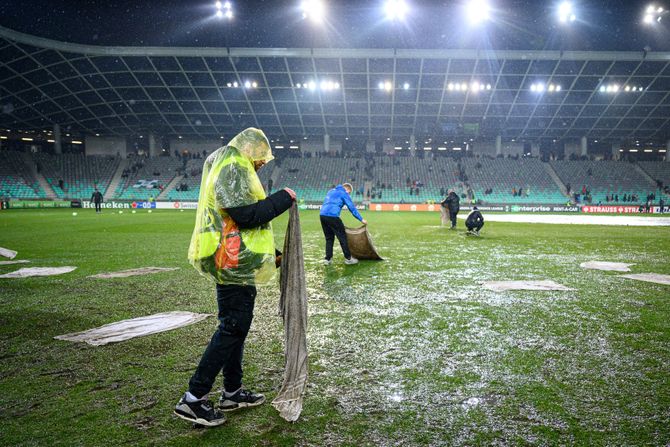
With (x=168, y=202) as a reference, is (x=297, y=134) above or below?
above

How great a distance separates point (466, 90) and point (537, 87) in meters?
7.26

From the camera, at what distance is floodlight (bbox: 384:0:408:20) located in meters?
38.1

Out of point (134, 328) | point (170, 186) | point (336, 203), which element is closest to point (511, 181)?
point (170, 186)

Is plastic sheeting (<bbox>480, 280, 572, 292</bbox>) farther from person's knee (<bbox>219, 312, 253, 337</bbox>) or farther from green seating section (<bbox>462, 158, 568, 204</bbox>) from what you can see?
green seating section (<bbox>462, 158, 568, 204</bbox>)

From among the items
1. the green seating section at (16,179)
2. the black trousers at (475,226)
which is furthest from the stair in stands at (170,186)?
the black trousers at (475,226)

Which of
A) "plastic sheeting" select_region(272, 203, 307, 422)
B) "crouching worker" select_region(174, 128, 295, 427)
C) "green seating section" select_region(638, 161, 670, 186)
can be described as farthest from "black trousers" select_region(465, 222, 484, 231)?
"green seating section" select_region(638, 161, 670, 186)

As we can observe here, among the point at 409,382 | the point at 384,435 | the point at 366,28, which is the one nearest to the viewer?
the point at 384,435

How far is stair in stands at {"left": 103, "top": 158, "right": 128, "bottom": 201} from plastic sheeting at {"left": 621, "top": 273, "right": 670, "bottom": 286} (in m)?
51.7

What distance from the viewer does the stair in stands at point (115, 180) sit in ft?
166

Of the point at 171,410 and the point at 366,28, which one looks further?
the point at 366,28

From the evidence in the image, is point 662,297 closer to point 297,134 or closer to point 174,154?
point 297,134

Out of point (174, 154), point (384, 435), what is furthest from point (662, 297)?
point (174, 154)

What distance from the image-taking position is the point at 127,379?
3.63 m

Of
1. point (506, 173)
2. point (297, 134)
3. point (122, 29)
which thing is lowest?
point (506, 173)
